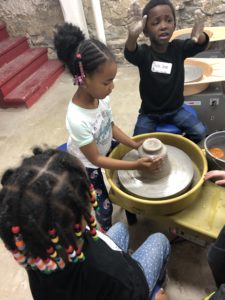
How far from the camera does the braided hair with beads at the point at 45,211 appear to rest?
0.60 metres

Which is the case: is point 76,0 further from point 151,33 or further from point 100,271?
point 100,271

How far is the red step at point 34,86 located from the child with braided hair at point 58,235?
7.94ft

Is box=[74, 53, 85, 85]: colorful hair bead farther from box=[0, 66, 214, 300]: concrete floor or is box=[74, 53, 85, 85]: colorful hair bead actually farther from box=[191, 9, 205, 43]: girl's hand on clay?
box=[0, 66, 214, 300]: concrete floor

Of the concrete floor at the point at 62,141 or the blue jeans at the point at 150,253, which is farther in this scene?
the concrete floor at the point at 62,141

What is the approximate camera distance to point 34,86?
3094 millimetres

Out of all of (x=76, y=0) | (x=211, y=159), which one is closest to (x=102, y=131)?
(x=211, y=159)

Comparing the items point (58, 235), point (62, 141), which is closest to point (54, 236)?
point (58, 235)

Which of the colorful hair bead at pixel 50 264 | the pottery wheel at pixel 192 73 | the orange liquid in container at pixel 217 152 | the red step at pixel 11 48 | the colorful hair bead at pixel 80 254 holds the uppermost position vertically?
the colorful hair bead at pixel 50 264

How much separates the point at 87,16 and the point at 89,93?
2498 millimetres

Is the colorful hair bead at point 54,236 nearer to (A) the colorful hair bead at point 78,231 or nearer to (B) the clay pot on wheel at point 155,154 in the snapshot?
(A) the colorful hair bead at point 78,231

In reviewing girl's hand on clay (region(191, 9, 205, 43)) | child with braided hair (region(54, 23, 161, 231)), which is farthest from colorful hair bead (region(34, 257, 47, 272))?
girl's hand on clay (region(191, 9, 205, 43))

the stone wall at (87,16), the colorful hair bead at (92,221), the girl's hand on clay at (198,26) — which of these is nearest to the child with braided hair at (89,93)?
the colorful hair bead at (92,221)

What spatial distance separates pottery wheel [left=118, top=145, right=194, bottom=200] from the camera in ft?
4.00

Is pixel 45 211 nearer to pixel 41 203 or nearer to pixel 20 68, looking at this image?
pixel 41 203
